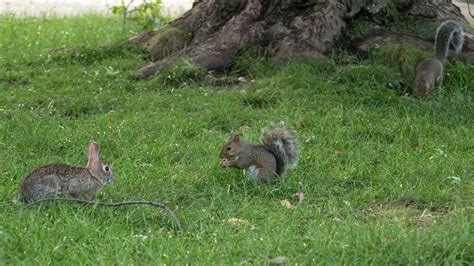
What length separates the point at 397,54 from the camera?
7.61 meters

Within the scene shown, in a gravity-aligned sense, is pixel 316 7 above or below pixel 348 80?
above

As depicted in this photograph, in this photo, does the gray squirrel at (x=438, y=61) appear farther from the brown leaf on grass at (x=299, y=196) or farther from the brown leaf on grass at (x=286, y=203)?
the brown leaf on grass at (x=286, y=203)

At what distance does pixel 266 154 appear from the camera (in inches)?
212

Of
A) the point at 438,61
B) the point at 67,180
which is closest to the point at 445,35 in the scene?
the point at 438,61

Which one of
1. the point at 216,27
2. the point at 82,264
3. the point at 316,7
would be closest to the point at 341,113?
the point at 316,7

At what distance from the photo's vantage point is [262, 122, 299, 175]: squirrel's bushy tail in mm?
5336

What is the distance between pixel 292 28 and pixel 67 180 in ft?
11.5

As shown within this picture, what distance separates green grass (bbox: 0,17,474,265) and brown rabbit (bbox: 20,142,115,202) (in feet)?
0.36

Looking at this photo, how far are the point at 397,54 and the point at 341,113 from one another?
1.17 meters

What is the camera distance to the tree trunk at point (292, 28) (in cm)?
773

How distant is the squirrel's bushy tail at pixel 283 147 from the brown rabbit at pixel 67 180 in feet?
3.26

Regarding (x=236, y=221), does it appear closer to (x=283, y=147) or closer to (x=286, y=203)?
(x=286, y=203)

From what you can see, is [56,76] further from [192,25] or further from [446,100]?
[446,100]

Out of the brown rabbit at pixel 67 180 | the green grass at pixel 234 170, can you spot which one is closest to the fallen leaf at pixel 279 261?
the green grass at pixel 234 170
